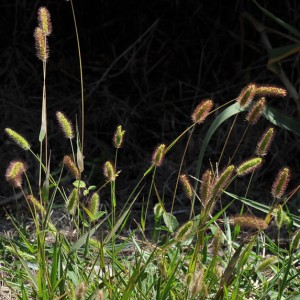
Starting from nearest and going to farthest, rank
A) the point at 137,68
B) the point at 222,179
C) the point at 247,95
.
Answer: the point at 222,179 → the point at 247,95 → the point at 137,68

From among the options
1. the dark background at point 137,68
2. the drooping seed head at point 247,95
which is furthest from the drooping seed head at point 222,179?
the dark background at point 137,68

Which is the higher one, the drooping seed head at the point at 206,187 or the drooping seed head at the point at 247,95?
the drooping seed head at the point at 247,95

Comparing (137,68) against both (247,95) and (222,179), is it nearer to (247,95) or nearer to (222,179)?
(247,95)

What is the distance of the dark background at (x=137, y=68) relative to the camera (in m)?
3.01

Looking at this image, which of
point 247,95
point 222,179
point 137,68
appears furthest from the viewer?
point 137,68

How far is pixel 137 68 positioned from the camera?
321 centimetres

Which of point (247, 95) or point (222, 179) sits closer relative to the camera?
point (222, 179)

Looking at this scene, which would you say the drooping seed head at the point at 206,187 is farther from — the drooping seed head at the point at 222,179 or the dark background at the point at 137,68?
the dark background at the point at 137,68

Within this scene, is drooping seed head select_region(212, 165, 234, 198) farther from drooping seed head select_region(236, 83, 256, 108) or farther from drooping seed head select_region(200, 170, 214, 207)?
drooping seed head select_region(236, 83, 256, 108)

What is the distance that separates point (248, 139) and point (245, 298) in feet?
3.95

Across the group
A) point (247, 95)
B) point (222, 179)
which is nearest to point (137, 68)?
point (247, 95)

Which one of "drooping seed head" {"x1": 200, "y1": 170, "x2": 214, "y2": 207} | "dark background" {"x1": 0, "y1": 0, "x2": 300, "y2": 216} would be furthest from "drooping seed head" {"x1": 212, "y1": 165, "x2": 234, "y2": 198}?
"dark background" {"x1": 0, "y1": 0, "x2": 300, "y2": 216}

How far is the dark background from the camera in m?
3.01

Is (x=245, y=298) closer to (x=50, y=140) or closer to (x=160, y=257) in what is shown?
(x=160, y=257)
